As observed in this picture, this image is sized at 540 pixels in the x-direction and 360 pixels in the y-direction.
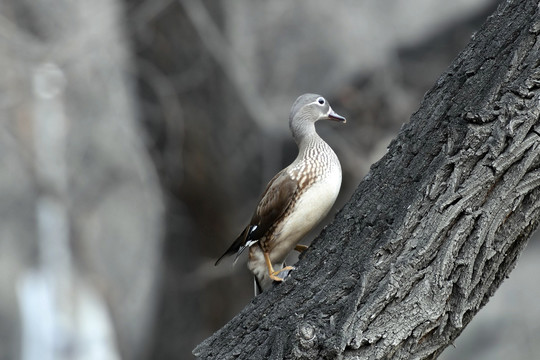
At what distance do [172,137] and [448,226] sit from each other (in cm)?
288

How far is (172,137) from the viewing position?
183 inches

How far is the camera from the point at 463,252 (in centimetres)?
195

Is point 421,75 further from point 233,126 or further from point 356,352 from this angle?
point 356,352

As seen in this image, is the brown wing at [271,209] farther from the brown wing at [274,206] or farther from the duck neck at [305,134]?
the duck neck at [305,134]

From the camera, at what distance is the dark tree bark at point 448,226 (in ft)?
6.35

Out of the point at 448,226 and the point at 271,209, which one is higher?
the point at 271,209

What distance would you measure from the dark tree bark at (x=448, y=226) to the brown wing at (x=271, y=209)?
1.97ft

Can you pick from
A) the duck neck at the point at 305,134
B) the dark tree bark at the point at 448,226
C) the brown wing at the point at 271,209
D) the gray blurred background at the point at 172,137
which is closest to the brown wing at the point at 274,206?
the brown wing at the point at 271,209

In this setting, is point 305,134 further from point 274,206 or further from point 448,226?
point 448,226

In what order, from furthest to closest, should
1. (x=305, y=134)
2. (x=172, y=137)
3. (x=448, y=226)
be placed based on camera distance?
(x=172, y=137) < (x=305, y=134) < (x=448, y=226)

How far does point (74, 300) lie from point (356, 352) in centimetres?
599

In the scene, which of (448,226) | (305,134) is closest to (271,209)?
(305,134)

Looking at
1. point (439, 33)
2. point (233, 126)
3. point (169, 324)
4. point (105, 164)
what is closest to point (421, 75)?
point (439, 33)

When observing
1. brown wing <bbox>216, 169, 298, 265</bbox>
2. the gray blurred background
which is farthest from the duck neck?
the gray blurred background
